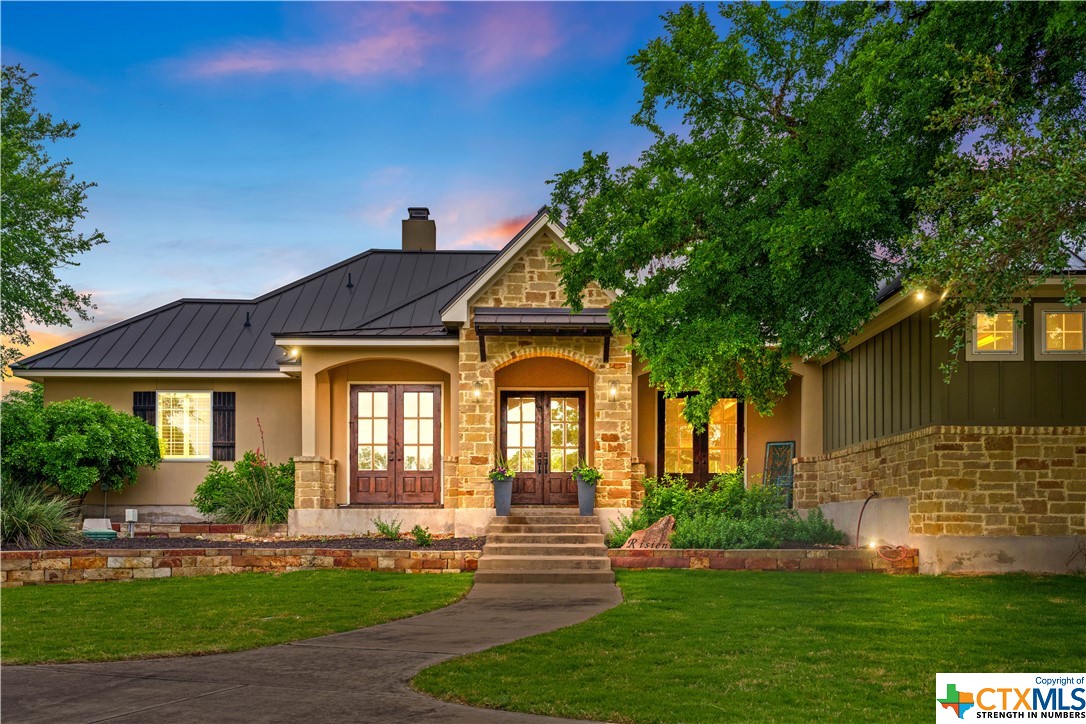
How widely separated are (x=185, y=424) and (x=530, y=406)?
7533 millimetres

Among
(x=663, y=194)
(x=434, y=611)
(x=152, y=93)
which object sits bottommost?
(x=434, y=611)

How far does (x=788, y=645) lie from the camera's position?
928cm

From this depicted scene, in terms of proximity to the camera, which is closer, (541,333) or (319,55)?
(319,55)

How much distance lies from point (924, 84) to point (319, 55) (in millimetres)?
9394

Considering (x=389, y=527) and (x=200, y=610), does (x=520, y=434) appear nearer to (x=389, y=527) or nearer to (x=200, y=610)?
(x=389, y=527)

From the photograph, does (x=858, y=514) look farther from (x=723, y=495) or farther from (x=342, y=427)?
(x=342, y=427)

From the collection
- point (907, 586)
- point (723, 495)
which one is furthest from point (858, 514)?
point (907, 586)

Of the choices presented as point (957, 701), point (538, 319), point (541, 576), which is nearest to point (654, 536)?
point (541, 576)

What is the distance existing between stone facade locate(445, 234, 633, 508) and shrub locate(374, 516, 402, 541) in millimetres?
1185

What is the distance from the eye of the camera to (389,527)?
62.0 feet

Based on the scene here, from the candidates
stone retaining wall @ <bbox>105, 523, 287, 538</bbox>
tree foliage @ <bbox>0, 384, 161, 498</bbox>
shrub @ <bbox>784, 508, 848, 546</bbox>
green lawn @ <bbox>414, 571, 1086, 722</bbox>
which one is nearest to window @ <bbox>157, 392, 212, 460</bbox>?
tree foliage @ <bbox>0, 384, 161, 498</bbox>

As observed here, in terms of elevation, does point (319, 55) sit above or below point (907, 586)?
above

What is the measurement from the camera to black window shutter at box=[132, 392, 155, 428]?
2189 cm

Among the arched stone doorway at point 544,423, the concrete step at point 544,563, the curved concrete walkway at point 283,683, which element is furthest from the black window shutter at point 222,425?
the curved concrete walkway at point 283,683
